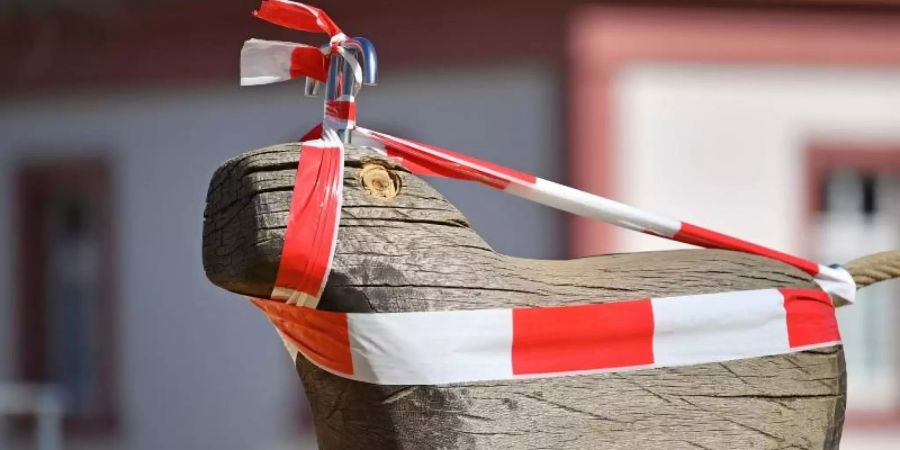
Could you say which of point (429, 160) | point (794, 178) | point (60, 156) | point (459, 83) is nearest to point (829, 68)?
point (794, 178)

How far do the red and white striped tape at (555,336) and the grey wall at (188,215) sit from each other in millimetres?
6086

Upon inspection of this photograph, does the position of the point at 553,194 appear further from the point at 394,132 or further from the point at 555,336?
the point at 394,132

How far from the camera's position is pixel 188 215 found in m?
8.69

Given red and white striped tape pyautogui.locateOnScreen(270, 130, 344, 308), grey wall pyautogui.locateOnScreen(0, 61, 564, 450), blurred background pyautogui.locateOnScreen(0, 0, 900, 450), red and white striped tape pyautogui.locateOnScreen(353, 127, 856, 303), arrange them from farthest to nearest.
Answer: grey wall pyautogui.locateOnScreen(0, 61, 564, 450), blurred background pyautogui.locateOnScreen(0, 0, 900, 450), red and white striped tape pyautogui.locateOnScreen(353, 127, 856, 303), red and white striped tape pyautogui.locateOnScreen(270, 130, 344, 308)

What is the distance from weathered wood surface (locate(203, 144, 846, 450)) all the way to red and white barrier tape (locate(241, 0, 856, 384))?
16 millimetres

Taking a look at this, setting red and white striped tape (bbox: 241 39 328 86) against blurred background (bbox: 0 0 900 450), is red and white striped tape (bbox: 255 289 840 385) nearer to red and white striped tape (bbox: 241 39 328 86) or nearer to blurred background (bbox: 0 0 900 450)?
red and white striped tape (bbox: 241 39 328 86)

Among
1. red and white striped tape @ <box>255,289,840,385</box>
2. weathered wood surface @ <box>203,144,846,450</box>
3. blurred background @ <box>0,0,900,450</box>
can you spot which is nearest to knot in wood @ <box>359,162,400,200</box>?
weathered wood surface @ <box>203,144,846,450</box>

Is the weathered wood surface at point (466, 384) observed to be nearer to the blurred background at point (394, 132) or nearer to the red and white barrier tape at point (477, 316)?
the red and white barrier tape at point (477, 316)

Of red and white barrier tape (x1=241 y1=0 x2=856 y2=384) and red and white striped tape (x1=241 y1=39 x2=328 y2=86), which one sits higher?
red and white striped tape (x1=241 y1=39 x2=328 y2=86)

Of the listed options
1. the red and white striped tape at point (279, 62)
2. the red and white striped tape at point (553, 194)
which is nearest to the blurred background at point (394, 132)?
the red and white striped tape at point (553, 194)

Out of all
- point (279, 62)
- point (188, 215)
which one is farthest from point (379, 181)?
point (188, 215)

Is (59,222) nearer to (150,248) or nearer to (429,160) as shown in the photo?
(150,248)

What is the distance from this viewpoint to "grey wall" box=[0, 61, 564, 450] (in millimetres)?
8016

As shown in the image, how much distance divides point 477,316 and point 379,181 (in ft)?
0.62
